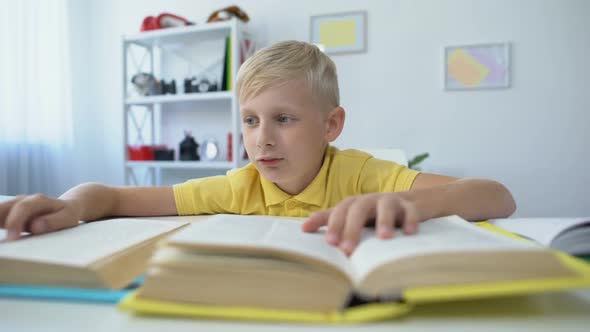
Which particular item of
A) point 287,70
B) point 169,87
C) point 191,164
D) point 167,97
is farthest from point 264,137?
point 169,87

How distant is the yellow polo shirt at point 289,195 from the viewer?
830mm

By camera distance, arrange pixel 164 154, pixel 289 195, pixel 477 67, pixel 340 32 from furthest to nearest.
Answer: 1. pixel 164 154
2. pixel 340 32
3. pixel 477 67
4. pixel 289 195

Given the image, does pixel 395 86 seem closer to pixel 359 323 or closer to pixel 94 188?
pixel 94 188

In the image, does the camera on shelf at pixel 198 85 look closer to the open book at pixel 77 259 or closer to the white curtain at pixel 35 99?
the white curtain at pixel 35 99

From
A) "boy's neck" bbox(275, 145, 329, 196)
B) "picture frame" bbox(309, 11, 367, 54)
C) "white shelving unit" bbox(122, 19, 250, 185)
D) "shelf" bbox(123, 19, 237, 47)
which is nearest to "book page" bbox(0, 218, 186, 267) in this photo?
"boy's neck" bbox(275, 145, 329, 196)

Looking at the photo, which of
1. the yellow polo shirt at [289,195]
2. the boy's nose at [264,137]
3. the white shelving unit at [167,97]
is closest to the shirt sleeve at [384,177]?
the yellow polo shirt at [289,195]

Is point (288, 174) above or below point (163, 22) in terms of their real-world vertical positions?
below

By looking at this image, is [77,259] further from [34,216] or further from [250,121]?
[250,121]

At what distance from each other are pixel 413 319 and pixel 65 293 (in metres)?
0.29

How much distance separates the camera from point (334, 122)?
923 mm

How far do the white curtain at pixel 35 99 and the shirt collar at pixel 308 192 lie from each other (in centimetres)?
218

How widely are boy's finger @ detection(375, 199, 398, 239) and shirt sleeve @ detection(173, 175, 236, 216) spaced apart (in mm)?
482

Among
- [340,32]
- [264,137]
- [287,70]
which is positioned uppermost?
[340,32]

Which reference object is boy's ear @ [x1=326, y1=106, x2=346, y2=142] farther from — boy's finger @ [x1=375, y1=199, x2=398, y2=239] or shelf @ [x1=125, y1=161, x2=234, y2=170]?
shelf @ [x1=125, y1=161, x2=234, y2=170]
